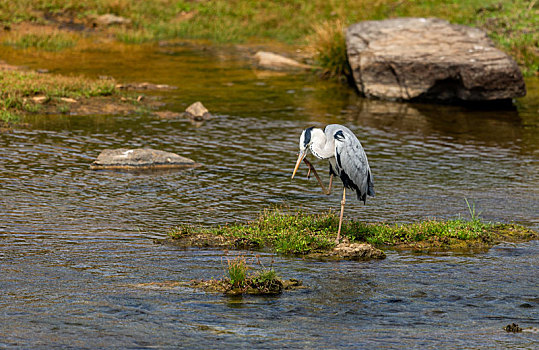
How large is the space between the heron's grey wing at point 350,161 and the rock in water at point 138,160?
4.42m

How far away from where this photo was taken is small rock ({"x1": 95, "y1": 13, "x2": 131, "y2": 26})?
28844 millimetres

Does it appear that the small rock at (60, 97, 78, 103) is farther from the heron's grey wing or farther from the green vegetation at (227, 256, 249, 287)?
the green vegetation at (227, 256, 249, 287)

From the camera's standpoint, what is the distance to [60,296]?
692 cm

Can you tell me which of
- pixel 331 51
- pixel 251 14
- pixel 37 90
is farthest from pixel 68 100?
pixel 251 14

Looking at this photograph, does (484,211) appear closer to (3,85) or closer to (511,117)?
(511,117)

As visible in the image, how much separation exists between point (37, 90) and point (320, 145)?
1032 centimetres

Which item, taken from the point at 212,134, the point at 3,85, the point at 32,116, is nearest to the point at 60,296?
the point at 212,134

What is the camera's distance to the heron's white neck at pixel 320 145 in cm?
817

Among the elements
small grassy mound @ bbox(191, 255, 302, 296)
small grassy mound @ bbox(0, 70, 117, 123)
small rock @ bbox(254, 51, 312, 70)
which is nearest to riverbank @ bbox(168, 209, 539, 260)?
small grassy mound @ bbox(191, 255, 302, 296)

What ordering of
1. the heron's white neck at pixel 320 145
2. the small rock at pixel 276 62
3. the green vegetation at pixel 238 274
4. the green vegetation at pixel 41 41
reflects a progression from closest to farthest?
1. the green vegetation at pixel 238 274
2. the heron's white neck at pixel 320 145
3. the small rock at pixel 276 62
4. the green vegetation at pixel 41 41

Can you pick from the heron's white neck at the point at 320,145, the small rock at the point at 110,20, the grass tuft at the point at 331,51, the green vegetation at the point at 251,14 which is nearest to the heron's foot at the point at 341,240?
the heron's white neck at the point at 320,145

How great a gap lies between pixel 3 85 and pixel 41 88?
2.58 ft

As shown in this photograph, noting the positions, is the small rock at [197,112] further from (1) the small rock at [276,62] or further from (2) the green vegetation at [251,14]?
(2) the green vegetation at [251,14]

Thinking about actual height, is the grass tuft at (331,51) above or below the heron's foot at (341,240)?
above
